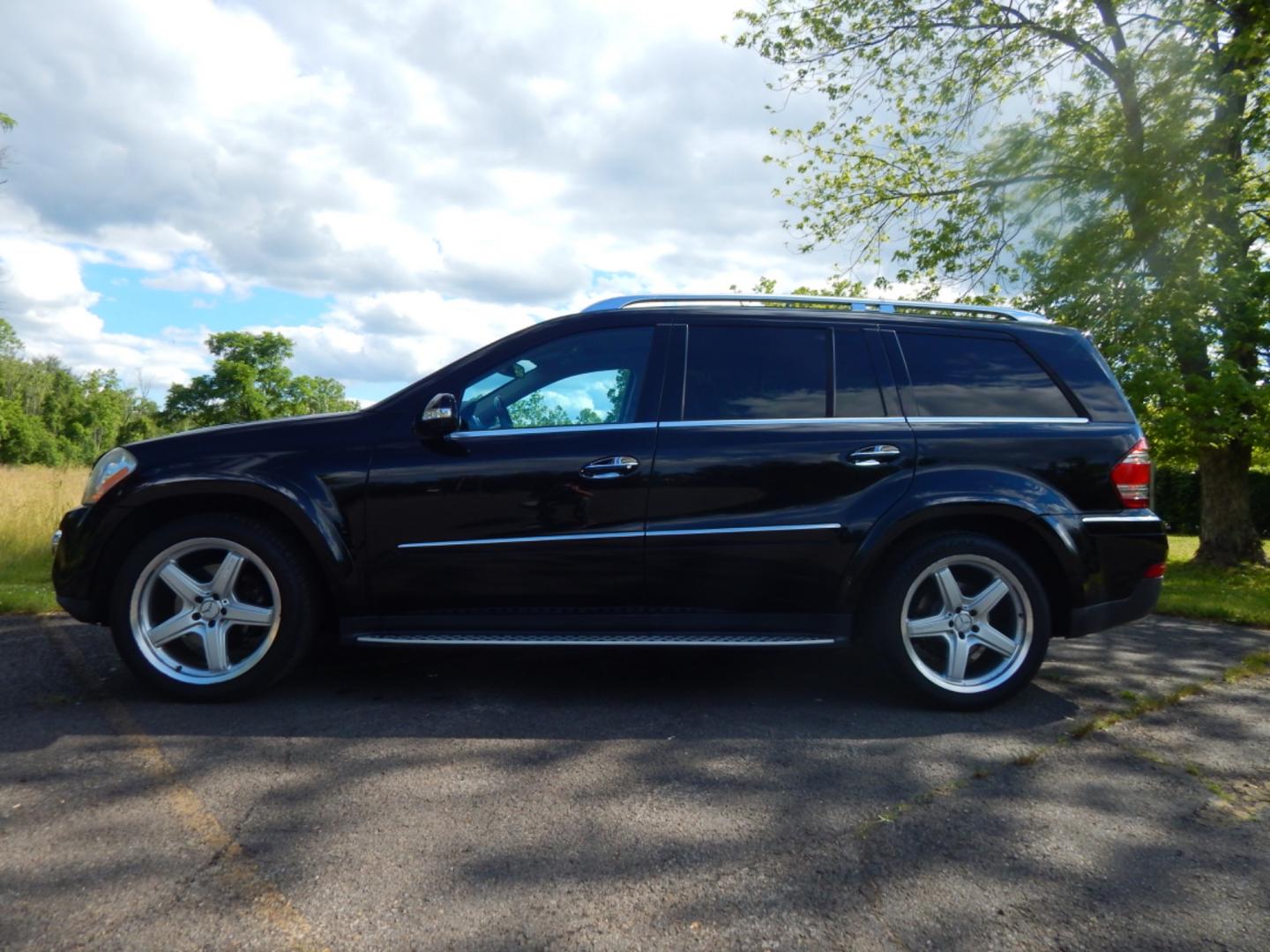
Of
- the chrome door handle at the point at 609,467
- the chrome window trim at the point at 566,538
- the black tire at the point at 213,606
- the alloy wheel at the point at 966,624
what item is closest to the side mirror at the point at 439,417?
the chrome window trim at the point at 566,538

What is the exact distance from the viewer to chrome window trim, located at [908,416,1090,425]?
14.3ft

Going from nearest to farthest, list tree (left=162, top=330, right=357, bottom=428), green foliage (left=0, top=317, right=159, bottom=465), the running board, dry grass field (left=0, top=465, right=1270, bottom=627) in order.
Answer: the running board → dry grass field (left=0, top=465, right=1270, bottom=627) → green foliage (left=0, top=317, right=159, bottom=465) → tree (left=162, top=330, right=357, bottom=428)

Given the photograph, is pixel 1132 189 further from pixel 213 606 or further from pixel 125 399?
pixel 125 399

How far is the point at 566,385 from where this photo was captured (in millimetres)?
4371

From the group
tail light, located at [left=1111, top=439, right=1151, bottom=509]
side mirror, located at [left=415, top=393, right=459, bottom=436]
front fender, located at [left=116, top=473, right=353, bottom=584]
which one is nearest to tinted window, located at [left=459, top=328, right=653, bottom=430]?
side mirror, located at [left=415, top=393, right=459, bottom=436]

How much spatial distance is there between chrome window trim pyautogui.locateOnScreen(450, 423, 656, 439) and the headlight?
1450 mm

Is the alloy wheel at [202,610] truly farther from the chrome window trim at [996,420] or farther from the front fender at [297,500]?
the chrome window trim at [996,420]

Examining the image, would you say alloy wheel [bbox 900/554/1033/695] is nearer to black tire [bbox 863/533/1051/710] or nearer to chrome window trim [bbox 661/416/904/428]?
black tire [bbox 863/533/1051/710]

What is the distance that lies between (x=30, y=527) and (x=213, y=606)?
279 inches

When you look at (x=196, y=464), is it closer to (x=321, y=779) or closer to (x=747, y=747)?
(x=321, y=779)

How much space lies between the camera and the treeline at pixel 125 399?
247 feet

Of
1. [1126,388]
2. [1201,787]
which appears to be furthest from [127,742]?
[1126,388]

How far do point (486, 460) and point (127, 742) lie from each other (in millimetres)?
1796

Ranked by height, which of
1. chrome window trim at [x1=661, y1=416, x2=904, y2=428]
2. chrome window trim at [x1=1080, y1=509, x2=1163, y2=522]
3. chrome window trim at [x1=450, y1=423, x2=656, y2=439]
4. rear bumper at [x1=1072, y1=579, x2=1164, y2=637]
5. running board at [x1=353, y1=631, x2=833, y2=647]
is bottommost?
running board at [x1=353, y1=631, x2=833, y2=647]
